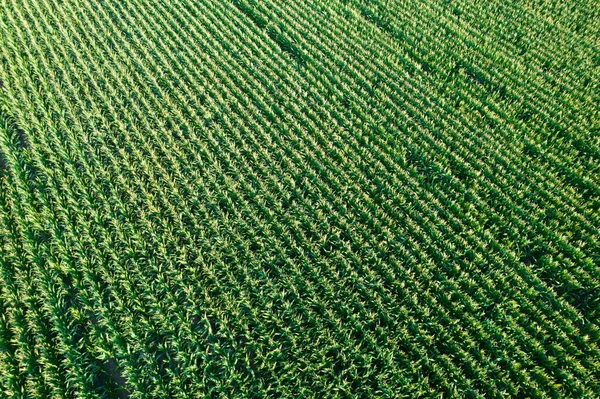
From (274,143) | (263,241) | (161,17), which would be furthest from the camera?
(161,17)

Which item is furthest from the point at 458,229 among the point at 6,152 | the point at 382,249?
the point at 6,152

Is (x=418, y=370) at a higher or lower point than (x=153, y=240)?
higher

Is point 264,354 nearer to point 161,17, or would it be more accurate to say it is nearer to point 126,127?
point 126,127

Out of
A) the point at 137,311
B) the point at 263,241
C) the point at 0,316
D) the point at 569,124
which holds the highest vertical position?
the point at 569,124

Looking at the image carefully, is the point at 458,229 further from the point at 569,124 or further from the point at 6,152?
the point at 6,152

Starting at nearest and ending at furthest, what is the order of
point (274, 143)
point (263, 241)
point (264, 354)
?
point (264, 354) < point (263, 241) < point (274, 143)

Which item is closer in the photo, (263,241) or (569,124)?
(263,241)

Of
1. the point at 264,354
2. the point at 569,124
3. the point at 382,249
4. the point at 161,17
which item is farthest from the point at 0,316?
the point at 569,124
